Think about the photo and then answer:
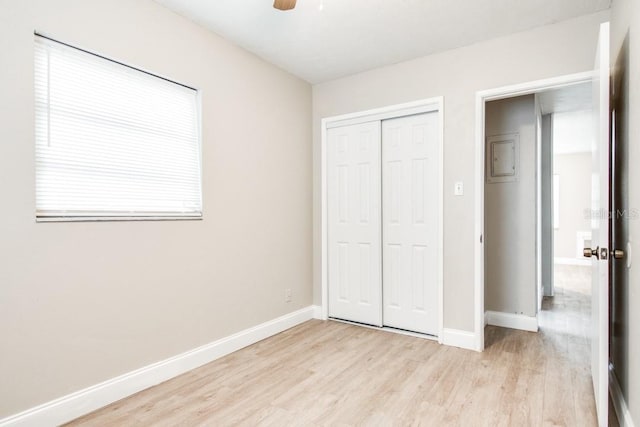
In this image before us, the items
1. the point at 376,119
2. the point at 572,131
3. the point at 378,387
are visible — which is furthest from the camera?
the point at 572,131

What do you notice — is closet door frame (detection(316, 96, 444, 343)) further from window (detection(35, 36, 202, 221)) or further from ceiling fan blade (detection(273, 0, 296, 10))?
ceiling fan blade (detection(273, 0, 296, 10))

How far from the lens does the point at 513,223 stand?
3.69 m

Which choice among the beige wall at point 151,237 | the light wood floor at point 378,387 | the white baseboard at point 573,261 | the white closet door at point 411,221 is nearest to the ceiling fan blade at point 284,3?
the beige wall at point 151,237

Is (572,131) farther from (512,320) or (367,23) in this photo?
(367,23)

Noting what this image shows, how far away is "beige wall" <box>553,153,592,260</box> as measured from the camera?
7781 millimetres

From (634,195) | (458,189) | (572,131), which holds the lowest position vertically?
(634,195)

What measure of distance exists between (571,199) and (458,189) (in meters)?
6.47

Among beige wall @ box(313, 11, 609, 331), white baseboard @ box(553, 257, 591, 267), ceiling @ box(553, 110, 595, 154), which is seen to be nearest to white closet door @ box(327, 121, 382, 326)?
beige wall @ box(313, 11, 609, 331)

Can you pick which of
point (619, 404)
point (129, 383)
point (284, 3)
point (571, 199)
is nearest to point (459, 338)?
point (619, 404)

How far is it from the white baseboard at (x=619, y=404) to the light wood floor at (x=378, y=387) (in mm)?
119

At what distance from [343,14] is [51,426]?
3.06 meters

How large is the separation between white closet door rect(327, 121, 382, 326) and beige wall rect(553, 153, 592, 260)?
20.7 ft

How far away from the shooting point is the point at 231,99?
3.04 meters

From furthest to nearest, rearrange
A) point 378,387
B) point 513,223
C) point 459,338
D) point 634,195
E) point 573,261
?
point 573,261 < point 513,223 < point 459,338 < point 378,387 < point 634,195
